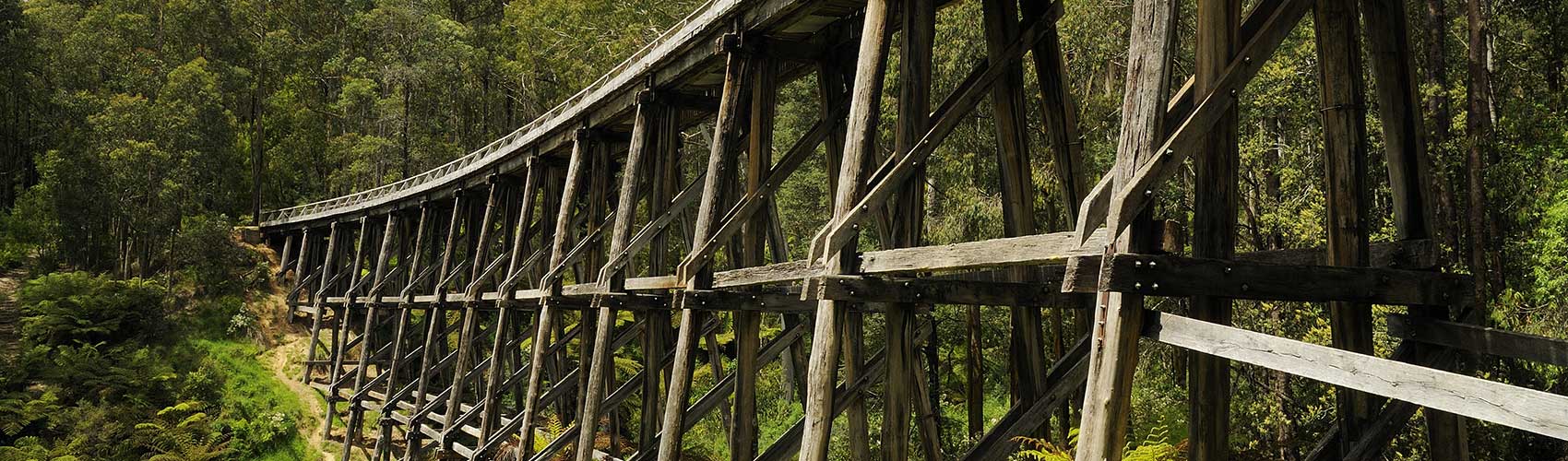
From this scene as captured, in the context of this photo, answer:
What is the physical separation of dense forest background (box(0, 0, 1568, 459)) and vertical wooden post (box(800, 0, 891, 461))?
3923 millimetres

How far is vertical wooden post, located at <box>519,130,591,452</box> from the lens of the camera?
1091 cm

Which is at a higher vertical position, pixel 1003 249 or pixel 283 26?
pixel 283 26

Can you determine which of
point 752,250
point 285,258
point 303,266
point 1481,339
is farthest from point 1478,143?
point 285,258

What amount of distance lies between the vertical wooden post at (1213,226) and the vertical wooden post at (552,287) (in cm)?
722

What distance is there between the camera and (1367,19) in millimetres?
5750

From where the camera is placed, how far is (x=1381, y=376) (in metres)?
3.79

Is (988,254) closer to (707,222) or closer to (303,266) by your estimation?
(707,222)

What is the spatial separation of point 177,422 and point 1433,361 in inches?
830

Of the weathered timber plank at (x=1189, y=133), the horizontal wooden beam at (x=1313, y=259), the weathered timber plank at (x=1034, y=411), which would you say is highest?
the weathered timber plank at (x=1189, y=133)

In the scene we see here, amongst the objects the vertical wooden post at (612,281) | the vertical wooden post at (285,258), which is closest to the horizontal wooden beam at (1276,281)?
the vertical wooden post at (612,281)

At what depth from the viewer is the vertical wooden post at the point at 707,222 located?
7762mm

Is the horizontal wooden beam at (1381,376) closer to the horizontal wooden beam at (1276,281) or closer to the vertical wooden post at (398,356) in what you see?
the horizontal wooden beam at (1276,281)

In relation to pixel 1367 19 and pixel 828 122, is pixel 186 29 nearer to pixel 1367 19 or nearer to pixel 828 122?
pixel 828 122

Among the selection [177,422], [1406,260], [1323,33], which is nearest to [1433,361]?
[1406,260]
